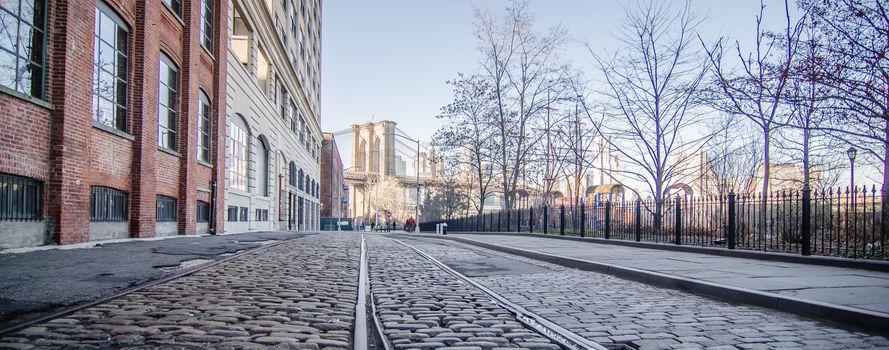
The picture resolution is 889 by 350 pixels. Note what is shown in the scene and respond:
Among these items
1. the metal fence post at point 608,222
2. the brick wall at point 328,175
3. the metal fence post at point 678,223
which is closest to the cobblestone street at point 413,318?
the metal fence post at point 678,223

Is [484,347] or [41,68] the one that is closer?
[484,347]

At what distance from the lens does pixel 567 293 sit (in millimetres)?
6574

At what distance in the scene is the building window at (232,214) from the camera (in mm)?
21086

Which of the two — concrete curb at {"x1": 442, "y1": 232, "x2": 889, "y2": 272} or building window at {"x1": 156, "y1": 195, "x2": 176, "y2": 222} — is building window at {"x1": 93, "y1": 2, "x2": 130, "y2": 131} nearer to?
building window at {"x1": 156, "y1": 195, "x2": 176, "y2": 222}

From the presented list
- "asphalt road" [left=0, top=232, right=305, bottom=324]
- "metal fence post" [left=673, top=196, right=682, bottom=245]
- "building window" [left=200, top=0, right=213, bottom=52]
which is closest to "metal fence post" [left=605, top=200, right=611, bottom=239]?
"metal fence post" [left=673, top=196, right=682, bottom=245]

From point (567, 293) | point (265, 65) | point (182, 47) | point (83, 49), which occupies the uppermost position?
point (265, 65)

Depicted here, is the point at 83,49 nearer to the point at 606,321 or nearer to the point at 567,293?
the point at 567,293

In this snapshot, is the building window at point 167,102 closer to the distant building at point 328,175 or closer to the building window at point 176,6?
the building window at point 176,6

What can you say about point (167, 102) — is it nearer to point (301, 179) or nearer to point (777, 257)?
point (777, 257)

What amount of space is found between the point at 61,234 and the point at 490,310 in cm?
832

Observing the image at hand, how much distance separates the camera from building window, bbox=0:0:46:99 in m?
8.47

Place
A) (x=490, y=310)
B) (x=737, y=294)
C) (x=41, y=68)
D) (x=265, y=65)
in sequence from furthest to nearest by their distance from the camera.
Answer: (x=265, y=65) < (x=41, y=68) < (x=737, y=294) < (x=490, y=310)

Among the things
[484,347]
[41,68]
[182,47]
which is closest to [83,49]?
[41,68]

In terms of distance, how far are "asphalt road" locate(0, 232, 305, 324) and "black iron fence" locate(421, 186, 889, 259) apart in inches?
395
